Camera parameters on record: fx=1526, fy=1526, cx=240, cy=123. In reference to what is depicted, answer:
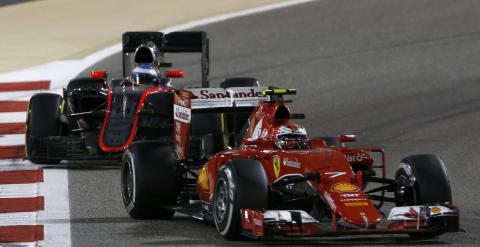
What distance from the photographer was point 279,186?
38.0 feet

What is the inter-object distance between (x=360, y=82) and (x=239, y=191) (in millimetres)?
10882

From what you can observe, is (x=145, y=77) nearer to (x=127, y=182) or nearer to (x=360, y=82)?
(x=127, y=182)

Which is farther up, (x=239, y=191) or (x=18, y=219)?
(x=239, y=191)

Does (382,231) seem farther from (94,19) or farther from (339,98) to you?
(94,19)

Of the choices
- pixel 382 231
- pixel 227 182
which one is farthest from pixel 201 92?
pixel 382 231

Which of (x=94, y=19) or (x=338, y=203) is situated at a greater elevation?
(x=94, y=19)

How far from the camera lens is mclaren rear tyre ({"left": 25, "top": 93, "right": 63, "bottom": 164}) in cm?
1666

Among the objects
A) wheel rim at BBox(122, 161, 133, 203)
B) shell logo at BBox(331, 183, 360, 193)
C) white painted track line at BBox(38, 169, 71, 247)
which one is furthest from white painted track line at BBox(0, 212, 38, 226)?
shell logo at BBox(331, 183, 360, 193)

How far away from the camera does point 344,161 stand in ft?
38.5

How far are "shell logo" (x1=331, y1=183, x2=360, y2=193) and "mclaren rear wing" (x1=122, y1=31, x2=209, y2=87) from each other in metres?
6.53

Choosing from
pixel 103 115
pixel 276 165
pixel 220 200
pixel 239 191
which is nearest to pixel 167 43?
pixel 103 115

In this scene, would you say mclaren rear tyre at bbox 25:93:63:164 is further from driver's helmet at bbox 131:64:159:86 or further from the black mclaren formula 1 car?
driver's helmet at bbox 131:64:159:86

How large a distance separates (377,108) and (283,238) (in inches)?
346

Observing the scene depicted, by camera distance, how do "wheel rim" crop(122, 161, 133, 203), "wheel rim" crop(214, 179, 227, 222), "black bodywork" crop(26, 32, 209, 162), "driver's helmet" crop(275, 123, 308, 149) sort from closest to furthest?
1. "wheel rim" crop(214, 179, 227, 222)
2. "driver's helmet" crop(275, 123, 308, 149)
3. "wheel rim" crop(122, 161, 133, 203)
4. "black bodywork" crop(26, 32, 209, 162)
